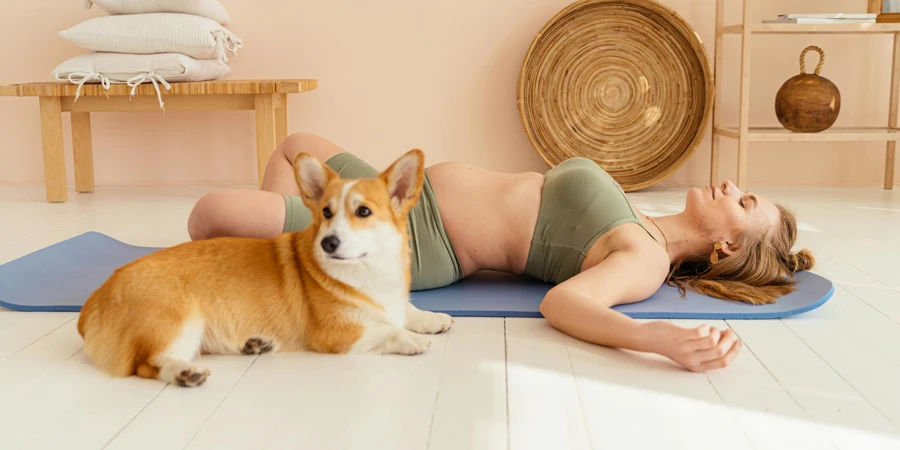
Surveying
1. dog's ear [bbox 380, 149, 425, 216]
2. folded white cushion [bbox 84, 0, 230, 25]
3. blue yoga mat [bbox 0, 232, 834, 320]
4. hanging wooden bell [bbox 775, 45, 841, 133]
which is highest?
folded white cushion [bbox 84, 0, 230, 25]

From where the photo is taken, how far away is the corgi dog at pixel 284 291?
139 centimetres

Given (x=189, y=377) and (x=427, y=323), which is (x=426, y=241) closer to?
(x=427, y=323)

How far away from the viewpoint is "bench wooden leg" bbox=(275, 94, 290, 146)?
3477 mm

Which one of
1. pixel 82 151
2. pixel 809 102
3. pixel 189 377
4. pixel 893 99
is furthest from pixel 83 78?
pixel 893 99

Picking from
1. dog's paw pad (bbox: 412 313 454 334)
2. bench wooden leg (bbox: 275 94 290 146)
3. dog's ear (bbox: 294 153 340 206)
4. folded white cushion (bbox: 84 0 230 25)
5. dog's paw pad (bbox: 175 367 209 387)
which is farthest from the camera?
bench wooden leg (bbox: 275 94 290 146)

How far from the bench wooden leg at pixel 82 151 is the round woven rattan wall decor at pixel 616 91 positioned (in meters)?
1.79

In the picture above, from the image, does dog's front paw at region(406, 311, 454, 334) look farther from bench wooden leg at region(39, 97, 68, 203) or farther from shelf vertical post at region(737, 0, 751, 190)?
bench wooden leg at region(39, 97, 68, 203)

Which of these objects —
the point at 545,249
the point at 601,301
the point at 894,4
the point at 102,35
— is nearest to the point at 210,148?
the point at 102,35

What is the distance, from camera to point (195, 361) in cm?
148

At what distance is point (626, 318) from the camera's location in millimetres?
1519

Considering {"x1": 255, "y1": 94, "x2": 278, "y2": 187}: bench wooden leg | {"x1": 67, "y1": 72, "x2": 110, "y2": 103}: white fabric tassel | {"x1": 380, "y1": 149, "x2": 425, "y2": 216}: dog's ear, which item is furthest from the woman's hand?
{"x1": 67, "y1": 72, "x2": 110, "y2": 103}: white fabric tassel

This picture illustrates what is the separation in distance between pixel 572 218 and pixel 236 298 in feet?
2.42

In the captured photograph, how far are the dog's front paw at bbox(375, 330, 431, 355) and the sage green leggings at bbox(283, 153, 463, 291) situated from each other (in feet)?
1.22

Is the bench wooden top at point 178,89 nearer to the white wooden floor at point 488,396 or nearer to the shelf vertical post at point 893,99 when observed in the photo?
the white wooden floor at point 488,396
